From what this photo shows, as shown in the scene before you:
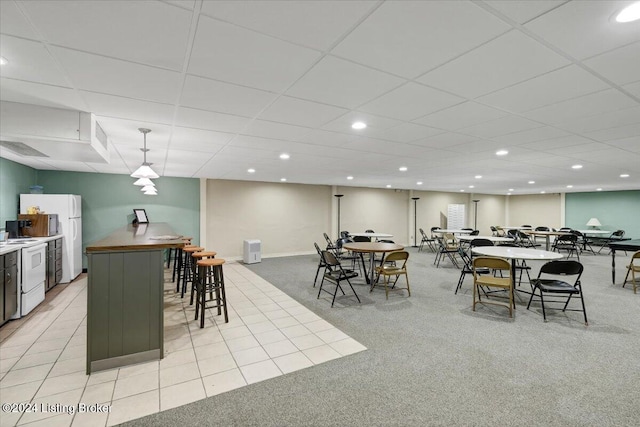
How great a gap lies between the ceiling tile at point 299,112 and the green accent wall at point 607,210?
14.9 m

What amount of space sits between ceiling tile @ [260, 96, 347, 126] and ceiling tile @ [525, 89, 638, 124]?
77.1 inches

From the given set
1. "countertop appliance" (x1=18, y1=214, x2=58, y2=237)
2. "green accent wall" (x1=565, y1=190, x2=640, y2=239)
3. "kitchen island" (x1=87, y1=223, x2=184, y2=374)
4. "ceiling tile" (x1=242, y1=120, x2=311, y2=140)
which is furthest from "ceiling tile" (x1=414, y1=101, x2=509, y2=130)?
"green accent wall" (x1=565, y1=190, x2=640, y2=239)

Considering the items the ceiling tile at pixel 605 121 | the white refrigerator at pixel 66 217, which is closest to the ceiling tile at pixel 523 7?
the ceiling tile at pixel 605 121

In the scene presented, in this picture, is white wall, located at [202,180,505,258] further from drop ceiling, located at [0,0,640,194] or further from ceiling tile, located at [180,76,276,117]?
ceiling tile, located at [180,76,276,117]

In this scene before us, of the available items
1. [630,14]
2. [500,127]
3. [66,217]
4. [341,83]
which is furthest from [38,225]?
[630,14]

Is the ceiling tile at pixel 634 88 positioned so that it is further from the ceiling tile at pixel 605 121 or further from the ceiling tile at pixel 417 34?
the ceiling tile at pixel 417 34

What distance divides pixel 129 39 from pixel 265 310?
3631mm

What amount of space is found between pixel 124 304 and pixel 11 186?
4670 millimetres

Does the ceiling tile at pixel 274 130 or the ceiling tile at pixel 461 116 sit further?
the ceiling tile at pixel 274 130

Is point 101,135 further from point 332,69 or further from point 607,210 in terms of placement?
point 607,210

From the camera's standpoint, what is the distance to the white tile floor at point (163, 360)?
2.20 metres

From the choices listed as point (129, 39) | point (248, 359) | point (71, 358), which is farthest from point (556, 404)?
point (71, 358)

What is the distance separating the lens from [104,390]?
234 centimetres

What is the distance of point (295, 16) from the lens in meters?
1.42
